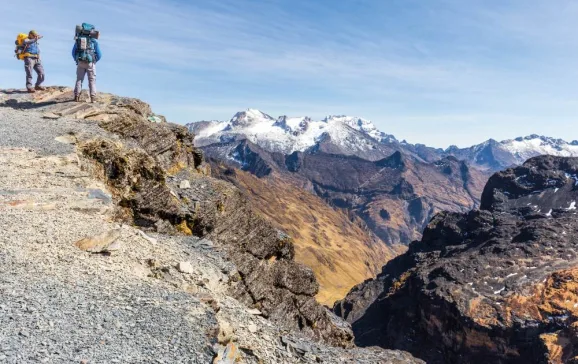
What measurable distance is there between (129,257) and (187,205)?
13.5m

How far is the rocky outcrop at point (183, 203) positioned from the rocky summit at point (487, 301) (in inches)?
2304

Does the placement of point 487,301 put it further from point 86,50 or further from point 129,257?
point 129,257

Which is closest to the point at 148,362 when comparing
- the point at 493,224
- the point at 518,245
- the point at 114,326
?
the point at 114,326

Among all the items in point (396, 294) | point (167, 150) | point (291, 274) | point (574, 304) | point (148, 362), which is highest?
point (167, 150)

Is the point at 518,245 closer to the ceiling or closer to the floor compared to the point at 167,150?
closer to the floor

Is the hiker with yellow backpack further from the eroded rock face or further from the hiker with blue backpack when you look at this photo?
the hiker with blue backpack

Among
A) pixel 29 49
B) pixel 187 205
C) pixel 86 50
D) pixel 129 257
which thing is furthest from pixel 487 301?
pixel 29 49

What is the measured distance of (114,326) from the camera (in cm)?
1295

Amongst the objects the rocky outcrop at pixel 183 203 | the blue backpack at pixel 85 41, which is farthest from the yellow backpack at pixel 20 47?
the blue backpack at pixel 85 41

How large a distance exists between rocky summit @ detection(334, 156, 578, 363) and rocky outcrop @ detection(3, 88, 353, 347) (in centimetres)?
5851

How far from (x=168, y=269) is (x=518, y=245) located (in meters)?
108

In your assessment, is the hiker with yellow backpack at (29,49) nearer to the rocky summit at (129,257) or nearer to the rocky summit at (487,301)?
the rocky summit at (129,257)

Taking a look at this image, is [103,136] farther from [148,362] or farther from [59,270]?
[148,362]

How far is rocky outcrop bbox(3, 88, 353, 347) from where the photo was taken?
2744cm
